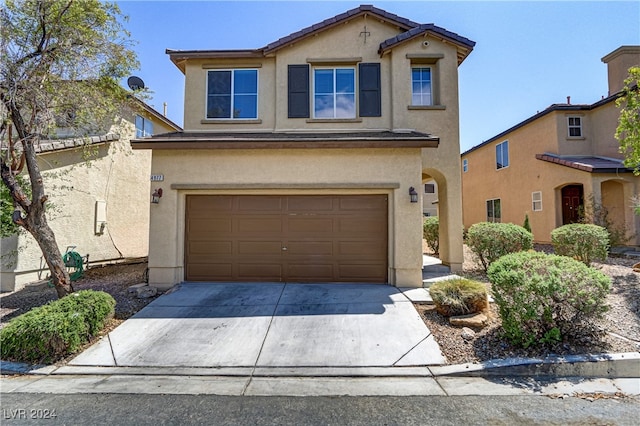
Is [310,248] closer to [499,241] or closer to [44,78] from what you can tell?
[499,241]

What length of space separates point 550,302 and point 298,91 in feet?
29.2

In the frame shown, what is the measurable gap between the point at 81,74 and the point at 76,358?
20.2 feet

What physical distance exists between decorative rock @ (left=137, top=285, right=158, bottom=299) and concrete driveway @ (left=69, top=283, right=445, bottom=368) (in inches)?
18.8

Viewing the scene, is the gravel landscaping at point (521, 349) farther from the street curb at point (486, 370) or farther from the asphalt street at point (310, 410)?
the asphalt street at point (310, 410)

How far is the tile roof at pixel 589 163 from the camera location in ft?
41.1

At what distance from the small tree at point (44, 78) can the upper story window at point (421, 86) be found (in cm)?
855

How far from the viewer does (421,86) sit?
34.7 ft

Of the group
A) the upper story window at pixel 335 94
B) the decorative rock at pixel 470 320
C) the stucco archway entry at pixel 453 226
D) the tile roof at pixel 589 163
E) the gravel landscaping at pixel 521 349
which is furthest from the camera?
the tile roof at pixel 589 163

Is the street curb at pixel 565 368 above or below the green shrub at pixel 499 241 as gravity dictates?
below

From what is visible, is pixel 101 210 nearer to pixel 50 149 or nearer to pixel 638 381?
pixel 50 149

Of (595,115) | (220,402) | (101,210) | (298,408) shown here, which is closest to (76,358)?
(220,402)

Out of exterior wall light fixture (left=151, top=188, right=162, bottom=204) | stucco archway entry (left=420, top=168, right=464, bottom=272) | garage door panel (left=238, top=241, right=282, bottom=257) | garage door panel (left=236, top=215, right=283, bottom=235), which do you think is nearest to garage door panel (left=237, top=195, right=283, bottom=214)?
garage door panel (left=236, top=215, right=283, bottom=235)

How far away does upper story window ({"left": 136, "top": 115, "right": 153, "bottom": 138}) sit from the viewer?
46.4ft

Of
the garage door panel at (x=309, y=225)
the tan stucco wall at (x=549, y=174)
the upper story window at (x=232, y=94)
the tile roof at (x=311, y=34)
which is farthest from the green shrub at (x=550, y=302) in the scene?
the tan stucco wall at (x=549, y=174)
